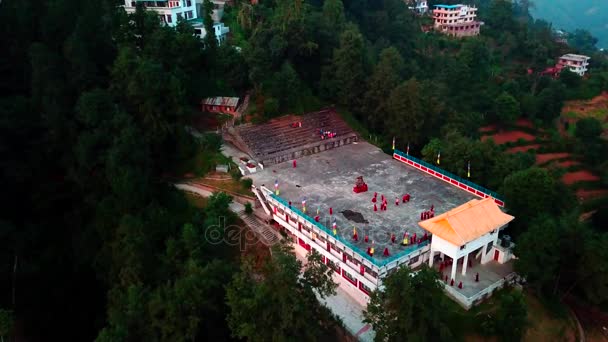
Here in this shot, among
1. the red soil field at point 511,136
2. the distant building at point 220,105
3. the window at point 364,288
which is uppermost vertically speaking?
the distant building at point 220,105

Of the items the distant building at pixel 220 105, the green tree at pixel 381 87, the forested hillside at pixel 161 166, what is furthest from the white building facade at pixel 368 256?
the green tree at pixel 381 87

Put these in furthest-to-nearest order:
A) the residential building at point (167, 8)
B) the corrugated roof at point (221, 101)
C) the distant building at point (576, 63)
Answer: the distant building at point (576, 63) → the residential building at point (167, 8) → the corrugated roof at point (221, 101)

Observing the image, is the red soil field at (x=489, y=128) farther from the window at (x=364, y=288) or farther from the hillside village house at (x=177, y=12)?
the window at (x=364, y=288)

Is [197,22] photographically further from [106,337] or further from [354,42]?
[106,337]

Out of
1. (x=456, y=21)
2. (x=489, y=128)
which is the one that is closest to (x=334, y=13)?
(x=489, y=128)

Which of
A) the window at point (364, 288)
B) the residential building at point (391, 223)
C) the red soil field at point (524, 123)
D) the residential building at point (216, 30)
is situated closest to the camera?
the residential building at point (391, 223)

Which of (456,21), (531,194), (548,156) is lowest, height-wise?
(548,156)

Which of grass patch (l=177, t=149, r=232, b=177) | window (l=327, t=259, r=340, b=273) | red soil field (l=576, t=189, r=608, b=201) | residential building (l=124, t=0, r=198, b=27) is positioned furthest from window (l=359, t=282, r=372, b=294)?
red soil field (l=576, t=189, r=608, b=201)

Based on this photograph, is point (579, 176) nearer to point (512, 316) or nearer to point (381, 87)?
point (381, 87)
